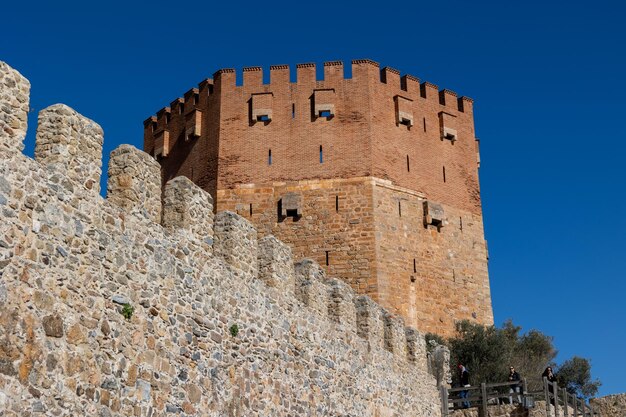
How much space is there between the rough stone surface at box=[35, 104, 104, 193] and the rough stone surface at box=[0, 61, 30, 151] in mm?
439

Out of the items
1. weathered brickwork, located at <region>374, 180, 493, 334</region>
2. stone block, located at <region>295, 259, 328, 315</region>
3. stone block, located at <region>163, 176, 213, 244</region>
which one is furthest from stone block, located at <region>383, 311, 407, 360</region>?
weathered brickwork, located at <region>374, 180, 493, 334</region>

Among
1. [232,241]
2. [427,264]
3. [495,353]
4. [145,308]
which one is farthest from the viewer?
[427,264]

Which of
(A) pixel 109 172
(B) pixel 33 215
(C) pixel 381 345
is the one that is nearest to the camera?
(B) pixel 33 215

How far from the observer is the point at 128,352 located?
8.22 m

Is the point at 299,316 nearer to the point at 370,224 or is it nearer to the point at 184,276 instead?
the point at 184,276

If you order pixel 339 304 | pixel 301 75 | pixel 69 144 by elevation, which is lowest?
pixel 69 144

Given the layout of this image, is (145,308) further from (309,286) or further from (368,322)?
(368,322)

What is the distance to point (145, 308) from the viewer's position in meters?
8.65

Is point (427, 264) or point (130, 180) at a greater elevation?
point (427, 264)

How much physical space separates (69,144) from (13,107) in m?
0.74

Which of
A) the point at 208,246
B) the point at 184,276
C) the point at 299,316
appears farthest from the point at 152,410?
the point at 299,316

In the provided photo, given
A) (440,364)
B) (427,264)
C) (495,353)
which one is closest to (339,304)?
(440,364)

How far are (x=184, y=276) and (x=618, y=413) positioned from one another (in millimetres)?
16840

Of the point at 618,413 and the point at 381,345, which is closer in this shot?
the point at 381,345
